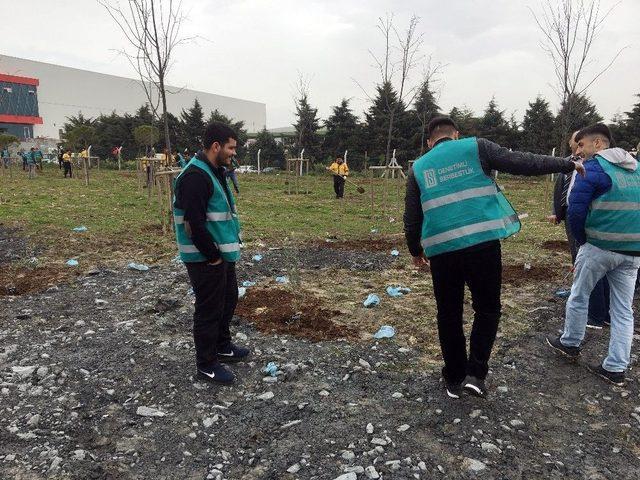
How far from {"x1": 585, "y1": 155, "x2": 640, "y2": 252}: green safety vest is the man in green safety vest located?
2.82 metres

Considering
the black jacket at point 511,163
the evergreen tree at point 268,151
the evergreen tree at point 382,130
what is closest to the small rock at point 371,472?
the black jacket at point 511,163

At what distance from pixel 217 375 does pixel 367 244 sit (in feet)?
19.2

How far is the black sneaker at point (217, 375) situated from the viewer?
3.73 meters

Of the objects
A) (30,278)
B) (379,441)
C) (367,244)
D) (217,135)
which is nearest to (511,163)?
(379,441)

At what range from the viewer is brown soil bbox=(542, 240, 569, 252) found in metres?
8.95

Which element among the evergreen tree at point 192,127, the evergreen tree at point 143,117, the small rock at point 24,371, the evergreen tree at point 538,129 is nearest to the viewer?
the small rock at point 24,371

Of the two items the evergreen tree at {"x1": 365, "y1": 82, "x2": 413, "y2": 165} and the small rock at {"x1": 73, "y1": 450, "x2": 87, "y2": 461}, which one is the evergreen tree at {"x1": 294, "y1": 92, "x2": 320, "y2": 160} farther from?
the small rock at {"x1": 73, "y1": 450, "x2": 87, "y2": 461}

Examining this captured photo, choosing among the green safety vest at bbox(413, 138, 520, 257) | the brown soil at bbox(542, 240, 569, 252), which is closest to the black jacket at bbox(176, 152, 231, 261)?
the green safety vest at bbox(413, 138, 520, 257)

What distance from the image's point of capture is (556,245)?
9234 millimetres

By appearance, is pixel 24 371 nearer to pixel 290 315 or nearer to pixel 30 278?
pixel 290 315

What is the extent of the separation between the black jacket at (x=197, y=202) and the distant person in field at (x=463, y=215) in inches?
57.3

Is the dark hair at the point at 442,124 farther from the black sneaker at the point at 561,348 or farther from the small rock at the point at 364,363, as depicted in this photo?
the black sneaker at the point at 561,348

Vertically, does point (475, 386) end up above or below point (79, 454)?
above

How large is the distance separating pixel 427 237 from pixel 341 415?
4.54ft
